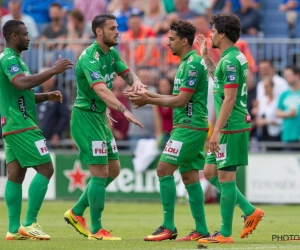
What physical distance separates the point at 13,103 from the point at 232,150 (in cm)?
275

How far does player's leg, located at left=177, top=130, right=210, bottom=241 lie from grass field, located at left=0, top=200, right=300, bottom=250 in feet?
1.57

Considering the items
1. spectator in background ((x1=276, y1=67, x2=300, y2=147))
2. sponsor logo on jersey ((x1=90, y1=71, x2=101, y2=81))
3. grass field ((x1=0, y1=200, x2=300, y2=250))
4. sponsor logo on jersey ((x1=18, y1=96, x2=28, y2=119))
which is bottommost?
grass field ((x1=0, y1=200, x2=300, y2=250))

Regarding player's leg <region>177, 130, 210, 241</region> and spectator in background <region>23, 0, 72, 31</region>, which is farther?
spectator in background <region>23, 0, 72, 31</region>

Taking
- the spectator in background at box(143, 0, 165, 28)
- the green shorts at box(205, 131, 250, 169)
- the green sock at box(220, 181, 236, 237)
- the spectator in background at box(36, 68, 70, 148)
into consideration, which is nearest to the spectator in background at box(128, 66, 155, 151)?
the spectator in background at box(36, 68, 70, 148)

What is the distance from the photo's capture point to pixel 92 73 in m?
11.0

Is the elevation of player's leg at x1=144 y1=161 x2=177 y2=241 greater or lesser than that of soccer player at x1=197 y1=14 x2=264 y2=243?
lesser

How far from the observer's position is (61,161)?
63.4 ft

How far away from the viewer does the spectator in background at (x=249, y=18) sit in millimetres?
20623

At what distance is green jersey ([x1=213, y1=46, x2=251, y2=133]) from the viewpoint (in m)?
10.4

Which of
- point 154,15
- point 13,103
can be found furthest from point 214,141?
point 154,15

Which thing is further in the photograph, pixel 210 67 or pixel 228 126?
pixel 210 67

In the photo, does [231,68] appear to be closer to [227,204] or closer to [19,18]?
[227,204]

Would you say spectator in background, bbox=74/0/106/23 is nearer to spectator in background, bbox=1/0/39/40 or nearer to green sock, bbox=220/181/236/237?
spectator in background, bbox=1/0/39/40

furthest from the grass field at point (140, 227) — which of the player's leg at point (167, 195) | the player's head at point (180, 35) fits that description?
the player's head at point (180, 35)
